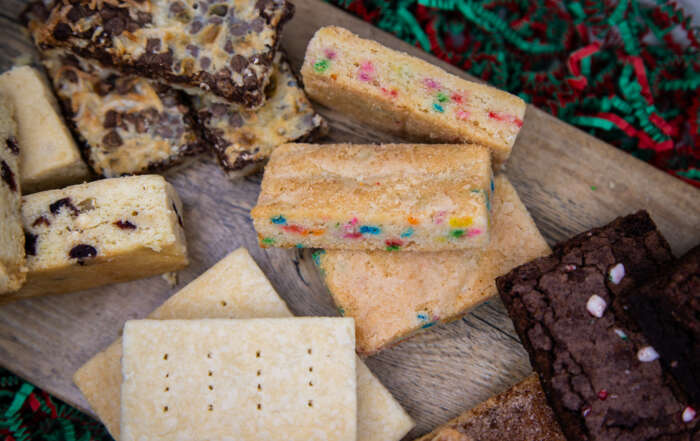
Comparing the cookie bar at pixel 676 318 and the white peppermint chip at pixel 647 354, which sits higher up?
the cookie bar at pixel 676 318

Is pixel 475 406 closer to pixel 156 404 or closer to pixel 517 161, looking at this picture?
pixel 517 161

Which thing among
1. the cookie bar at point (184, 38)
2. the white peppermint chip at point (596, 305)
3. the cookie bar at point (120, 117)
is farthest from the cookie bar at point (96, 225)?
the white peppermint chip at point (596, 305)

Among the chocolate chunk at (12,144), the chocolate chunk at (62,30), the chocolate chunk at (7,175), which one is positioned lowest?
the chocolate chunk at (7,175)

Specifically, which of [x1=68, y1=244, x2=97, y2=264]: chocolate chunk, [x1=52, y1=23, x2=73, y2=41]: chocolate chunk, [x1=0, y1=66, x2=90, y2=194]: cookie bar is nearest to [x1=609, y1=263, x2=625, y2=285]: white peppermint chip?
[x1=68, y1=244, x2=97, y2=264]: chocolate chunk

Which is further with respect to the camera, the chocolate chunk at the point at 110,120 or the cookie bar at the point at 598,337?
the chocolate chunk at the point at 110,120

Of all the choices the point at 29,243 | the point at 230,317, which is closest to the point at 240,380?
the point at 230,317

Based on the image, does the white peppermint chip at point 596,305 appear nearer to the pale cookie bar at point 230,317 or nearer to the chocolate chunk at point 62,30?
the pale cookie bar at point 230,317
